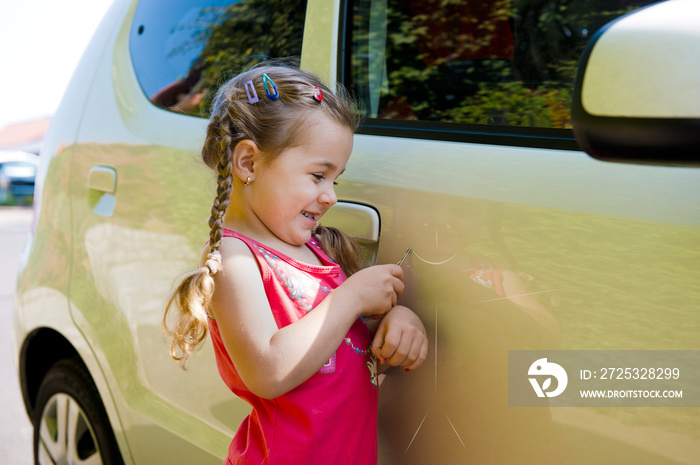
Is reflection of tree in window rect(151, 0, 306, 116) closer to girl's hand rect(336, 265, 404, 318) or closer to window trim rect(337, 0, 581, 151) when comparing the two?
window trim rect(337, 0, 581, 151)

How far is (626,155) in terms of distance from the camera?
90cm

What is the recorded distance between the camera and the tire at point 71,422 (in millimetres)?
2145

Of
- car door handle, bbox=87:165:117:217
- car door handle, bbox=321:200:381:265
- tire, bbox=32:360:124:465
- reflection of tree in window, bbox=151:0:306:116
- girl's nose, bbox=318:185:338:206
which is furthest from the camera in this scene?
tire, bbox=32:360:124:465

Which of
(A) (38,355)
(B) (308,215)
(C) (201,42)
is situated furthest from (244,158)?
(A) (38,355)

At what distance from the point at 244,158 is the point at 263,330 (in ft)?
1.14

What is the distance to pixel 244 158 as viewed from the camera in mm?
1330

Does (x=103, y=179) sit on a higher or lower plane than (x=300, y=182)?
lower

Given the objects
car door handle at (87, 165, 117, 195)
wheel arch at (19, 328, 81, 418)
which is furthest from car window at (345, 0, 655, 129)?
wheel arch at (19, 328, 81, 418)

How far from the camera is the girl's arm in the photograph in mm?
1183

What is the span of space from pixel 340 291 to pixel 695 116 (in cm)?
67

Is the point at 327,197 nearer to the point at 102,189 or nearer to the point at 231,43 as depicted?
the point at 231,43

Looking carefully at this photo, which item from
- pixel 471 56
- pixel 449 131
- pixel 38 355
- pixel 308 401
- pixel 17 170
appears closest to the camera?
pixel 308 401

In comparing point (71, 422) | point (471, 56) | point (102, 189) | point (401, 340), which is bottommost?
point (71, 422)

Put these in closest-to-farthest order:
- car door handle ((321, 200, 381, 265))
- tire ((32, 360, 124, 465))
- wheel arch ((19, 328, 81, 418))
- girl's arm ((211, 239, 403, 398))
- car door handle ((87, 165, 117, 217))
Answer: girl's arm ((211, 239, 403, 398)) → car door handle ((321, 200, 381, 265)) → car door handle ((87, 165, 117, 217)) → tire ((32, 360, 124, 465)) → wheel arch ((19, 328, 81, 418))
